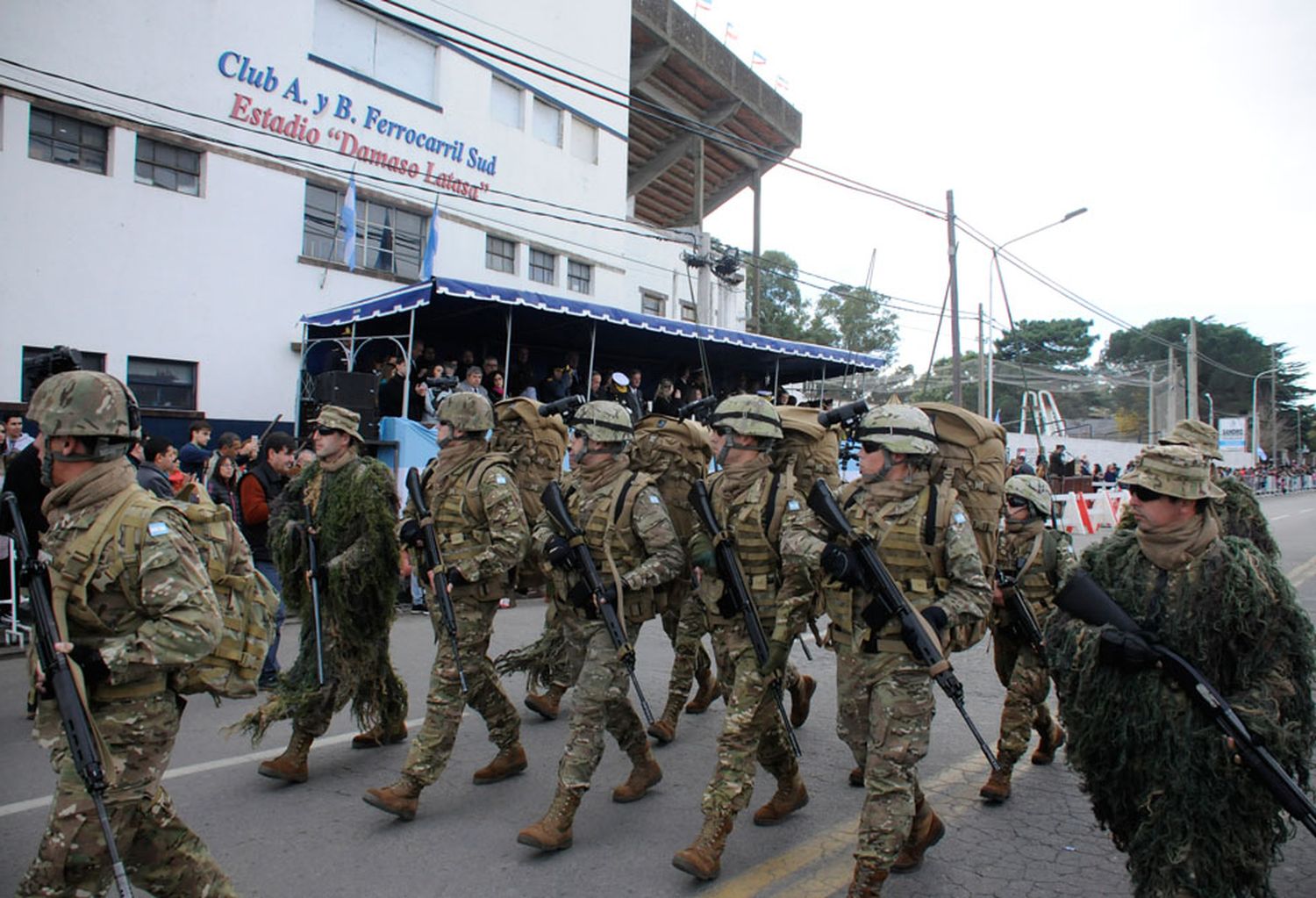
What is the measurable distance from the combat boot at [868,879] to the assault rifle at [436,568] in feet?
6.77

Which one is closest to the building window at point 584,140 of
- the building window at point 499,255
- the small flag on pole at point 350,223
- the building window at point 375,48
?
the building window at point 499,255

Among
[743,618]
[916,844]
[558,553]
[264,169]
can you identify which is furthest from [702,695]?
[264,169]

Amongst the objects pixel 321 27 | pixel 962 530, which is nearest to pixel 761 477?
pixel 962 530

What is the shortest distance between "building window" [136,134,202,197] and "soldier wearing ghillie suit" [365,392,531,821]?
421 inches

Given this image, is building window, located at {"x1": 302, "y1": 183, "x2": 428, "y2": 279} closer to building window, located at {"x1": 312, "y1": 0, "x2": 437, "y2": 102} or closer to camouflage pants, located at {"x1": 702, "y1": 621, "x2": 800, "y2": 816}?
building window, located at {"x1": 312, "y1": 0, "x2": 437, "y2": 102}

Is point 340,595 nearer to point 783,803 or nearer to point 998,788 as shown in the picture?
point 783,803

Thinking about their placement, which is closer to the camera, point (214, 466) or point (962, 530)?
point (962, 530)

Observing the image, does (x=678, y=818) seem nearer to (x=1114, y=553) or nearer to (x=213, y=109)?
(x=1114, y=553)

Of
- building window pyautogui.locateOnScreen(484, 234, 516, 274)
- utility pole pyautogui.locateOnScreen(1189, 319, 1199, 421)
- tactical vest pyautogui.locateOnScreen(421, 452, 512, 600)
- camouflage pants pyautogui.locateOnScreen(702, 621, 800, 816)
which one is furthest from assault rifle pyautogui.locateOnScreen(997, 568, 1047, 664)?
utility pole pyautogui.locateOnScreen(1189, 319, 1199, 421)

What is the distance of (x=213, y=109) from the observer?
13.5 m

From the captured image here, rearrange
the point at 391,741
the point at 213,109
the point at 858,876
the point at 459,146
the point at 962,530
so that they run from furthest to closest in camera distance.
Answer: the point at 459,146, the point at 213,109, the point at 391,741, the point at 962,530, the point at 858,876

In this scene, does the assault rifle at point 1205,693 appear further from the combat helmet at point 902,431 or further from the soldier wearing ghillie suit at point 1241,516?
the soldier wearing ghillie suit at point 1241,516

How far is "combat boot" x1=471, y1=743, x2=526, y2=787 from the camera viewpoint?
15.3 feet

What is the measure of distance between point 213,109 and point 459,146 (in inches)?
191
